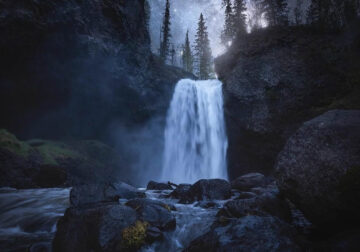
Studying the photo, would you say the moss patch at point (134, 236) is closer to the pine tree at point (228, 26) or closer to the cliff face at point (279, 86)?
the cliff face at point (279, 86)

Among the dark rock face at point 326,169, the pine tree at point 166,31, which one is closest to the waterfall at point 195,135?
the dark rock face at point 326,169

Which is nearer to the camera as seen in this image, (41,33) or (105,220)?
(105,220)

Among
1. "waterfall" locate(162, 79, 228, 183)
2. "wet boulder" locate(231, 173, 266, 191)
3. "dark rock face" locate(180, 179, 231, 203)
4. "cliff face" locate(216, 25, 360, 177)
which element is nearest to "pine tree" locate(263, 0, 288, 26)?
"cliff face" locate(216, 25, 360, 177)

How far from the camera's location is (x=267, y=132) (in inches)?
752

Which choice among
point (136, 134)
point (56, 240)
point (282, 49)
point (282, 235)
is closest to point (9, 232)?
point (56, 240)

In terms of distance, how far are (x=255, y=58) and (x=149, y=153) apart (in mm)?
19093

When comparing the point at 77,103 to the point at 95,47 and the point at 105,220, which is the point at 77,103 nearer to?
the point at 95,47

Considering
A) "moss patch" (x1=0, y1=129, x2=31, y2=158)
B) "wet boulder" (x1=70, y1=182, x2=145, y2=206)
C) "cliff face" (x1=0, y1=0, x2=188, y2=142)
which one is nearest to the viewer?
"wet boulder" (x1=70, y1=182, x2=145, y2=206)

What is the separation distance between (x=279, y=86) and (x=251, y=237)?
61.3ft

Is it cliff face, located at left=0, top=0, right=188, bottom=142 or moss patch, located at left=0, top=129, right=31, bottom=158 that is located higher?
cliff face, located at left=0, top=0, right=188, bottom=142

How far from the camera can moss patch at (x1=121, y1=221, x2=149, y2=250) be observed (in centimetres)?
537

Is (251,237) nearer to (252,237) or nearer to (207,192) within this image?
(252,237)

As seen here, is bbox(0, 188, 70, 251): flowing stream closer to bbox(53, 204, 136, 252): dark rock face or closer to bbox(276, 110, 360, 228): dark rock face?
bbox(53, 204, 136, 252): dark rock face

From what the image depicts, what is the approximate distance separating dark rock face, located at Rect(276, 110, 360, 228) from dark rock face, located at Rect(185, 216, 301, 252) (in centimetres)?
135
